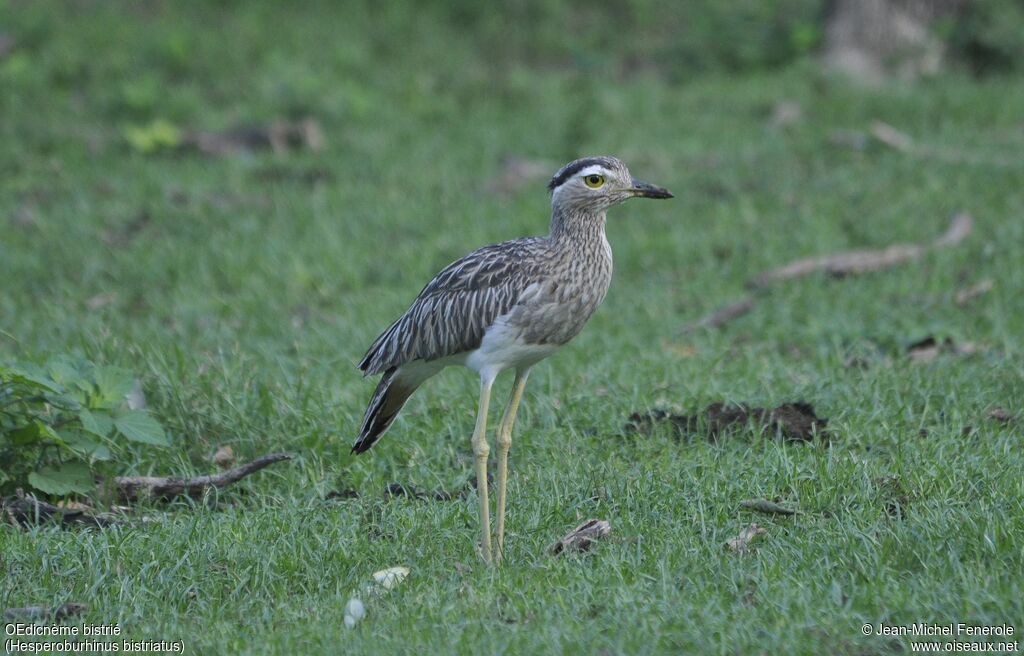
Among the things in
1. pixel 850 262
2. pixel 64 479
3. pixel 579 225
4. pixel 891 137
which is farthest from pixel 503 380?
pixel 891 137

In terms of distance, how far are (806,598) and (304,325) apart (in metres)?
4.61

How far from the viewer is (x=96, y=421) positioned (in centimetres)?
542

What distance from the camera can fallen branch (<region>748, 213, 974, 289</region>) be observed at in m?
8.30

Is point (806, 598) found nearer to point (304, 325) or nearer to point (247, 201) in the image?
point (304, 325)

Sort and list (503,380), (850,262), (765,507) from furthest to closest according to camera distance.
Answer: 1. (850,262)
2. (503,380)
3. (765,507)

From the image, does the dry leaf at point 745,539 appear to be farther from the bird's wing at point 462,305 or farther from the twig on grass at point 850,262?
the twig on grass at point 850,262

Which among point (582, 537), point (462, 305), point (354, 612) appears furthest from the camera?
point (462, 305)

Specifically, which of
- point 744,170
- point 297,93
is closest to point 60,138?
point 297,93

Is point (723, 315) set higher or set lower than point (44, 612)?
lower

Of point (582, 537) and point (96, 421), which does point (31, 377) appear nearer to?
point (96, 421)

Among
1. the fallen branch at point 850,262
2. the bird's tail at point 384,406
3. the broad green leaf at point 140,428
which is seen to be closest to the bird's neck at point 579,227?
the bird's tail at point 384,406

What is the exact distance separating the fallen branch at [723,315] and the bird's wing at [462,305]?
260 centimetres

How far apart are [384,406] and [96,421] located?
121 centimetres

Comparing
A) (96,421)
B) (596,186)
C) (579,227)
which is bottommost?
(96,421)
